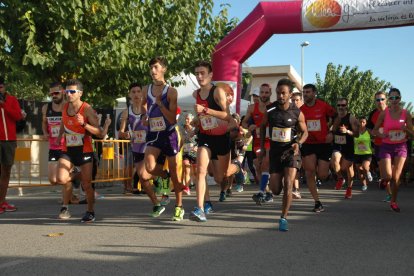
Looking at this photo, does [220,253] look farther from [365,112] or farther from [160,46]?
[365,112]

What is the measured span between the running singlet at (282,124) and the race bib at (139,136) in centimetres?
263

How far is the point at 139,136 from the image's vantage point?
9188mm

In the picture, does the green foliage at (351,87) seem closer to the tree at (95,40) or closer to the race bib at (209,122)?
the tree at (95,40)

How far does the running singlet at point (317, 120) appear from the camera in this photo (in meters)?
8.87

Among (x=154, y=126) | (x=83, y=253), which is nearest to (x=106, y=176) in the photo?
(x=154, y=126)

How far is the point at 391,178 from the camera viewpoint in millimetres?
8930

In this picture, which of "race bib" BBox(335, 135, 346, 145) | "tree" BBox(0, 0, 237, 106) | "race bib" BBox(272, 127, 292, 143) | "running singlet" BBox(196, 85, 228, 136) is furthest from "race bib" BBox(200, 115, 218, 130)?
"tree" BBox(0, 0, 237, 106)

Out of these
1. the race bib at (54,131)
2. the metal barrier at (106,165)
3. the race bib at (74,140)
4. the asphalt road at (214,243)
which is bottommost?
the asphalt road at (214,243)

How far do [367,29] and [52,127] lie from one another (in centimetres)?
777

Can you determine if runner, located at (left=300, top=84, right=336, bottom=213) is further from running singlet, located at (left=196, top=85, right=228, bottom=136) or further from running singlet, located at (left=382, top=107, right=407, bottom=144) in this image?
running singlet, located at (left=196, top=85, right=228, bottom=136)

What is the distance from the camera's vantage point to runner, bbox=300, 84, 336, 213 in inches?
345

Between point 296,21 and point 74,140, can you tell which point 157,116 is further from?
point 296,21

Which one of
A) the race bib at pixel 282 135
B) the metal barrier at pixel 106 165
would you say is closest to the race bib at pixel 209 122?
the race bib at pixel 282 135

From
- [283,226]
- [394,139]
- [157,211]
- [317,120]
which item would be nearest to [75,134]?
[157,211]
